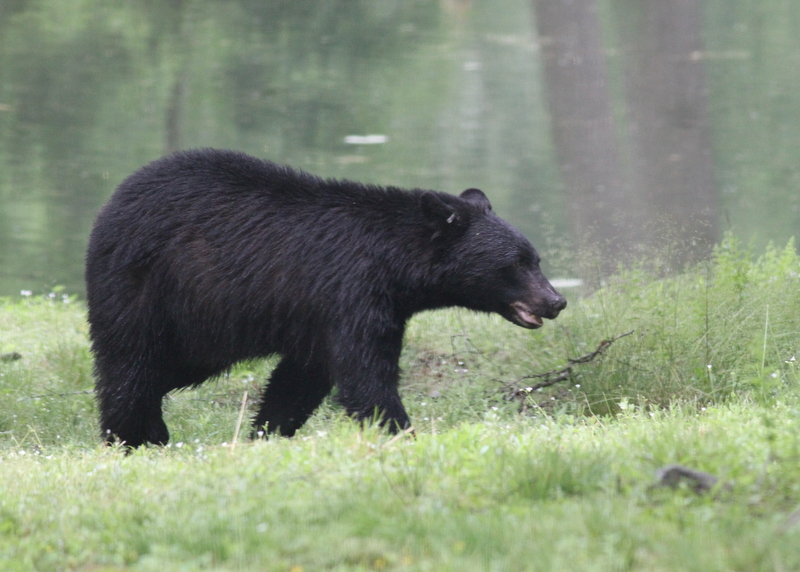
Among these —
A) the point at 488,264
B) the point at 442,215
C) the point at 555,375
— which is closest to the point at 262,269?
the point at 442,215

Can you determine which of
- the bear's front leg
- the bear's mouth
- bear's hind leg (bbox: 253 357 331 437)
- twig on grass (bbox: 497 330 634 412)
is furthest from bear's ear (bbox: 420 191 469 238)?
twig on grass (bbox: 497 330 634 412)

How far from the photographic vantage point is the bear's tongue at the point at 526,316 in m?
6.23

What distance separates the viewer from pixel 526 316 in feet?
20.5

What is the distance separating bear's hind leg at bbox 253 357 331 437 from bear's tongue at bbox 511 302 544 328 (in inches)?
48.2

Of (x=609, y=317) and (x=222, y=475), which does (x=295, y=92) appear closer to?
(x=609, y=317)

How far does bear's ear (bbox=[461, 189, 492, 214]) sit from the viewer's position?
6394 millimetres

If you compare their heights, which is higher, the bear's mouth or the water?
the bear's mouth

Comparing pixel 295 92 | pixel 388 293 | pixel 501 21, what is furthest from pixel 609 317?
pixel 501 21

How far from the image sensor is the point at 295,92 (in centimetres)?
2327

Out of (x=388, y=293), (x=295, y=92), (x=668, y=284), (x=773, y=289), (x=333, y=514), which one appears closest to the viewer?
(x=333, y=514)

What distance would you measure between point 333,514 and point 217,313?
2512 millimetres

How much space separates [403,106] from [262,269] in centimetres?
1983

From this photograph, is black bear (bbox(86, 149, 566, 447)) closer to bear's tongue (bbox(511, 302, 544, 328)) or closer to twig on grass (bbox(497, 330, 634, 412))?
bear's tongue (bbox(511, 302, 544, 328))

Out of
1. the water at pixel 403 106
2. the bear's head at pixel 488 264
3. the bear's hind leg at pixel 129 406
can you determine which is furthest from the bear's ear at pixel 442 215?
the water at pixel 403 106
